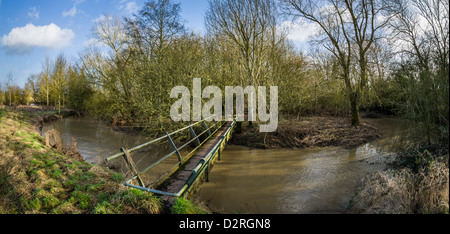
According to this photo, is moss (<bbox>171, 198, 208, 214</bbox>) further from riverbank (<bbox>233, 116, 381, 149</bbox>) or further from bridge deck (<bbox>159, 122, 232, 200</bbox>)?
riverbank (<bbox>233, 116, 381, 149</bbox>)

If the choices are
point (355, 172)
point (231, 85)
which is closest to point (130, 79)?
point (231, 85)

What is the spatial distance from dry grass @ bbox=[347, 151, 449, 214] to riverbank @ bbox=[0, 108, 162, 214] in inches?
163

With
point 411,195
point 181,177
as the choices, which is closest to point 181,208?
point 181,177

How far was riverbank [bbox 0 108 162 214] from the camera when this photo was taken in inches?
164

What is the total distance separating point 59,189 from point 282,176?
20.1 feet

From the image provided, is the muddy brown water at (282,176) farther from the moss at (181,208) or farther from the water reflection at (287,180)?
the moss at (181,208)

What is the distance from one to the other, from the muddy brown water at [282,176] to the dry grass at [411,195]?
0.75 meters

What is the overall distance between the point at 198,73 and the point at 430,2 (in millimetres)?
9629

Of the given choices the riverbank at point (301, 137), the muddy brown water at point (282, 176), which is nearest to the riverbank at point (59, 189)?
the muddy brown water at point (282, 176)

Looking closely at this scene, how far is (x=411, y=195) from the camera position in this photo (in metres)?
4.36

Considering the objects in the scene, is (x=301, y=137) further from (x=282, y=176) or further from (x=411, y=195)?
(x=411, y=195)

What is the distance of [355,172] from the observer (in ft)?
25.6

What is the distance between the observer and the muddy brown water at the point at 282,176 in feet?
18.8
